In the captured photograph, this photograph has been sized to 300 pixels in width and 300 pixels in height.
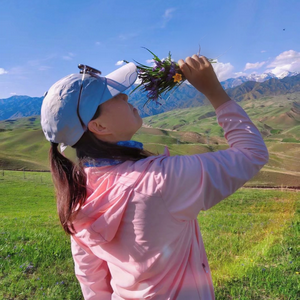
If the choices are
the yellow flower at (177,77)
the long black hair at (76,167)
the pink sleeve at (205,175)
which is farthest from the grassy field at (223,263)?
the yellow flower at (177,77)

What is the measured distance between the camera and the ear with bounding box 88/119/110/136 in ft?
4.66

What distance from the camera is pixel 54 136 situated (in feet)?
4.82

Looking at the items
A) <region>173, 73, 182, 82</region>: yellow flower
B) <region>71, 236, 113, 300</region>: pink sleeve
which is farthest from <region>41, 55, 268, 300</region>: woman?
<region>173, 73, 182, 82</region>: yellow flower

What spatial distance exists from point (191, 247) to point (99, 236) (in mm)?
492

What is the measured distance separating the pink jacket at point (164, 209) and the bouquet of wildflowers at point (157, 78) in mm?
667

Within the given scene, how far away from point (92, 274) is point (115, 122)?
984 millimetres

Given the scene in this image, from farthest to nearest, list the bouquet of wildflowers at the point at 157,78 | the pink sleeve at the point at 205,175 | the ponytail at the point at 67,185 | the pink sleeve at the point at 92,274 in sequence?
the bouquet of wildflowers at the point at 157,78
the pink sleeve at the point at 92,274
the ponytail at the point at 67,185
the pink sleeve at the point at 205,175

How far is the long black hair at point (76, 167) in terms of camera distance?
1428 millimetres

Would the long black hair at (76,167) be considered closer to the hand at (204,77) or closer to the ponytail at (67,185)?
the ponytail at (67,185)

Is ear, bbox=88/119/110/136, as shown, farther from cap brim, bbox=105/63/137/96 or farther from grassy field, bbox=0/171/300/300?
grassy field, bbox=0/171/300/300

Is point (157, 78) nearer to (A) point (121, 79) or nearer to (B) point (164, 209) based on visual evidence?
(A) point (121, 79)

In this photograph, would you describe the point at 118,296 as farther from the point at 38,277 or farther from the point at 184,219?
the point at 38,277

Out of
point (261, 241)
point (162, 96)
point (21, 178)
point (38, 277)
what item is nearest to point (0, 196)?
point (21, 178)

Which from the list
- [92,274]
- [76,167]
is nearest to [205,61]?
[76,167]
